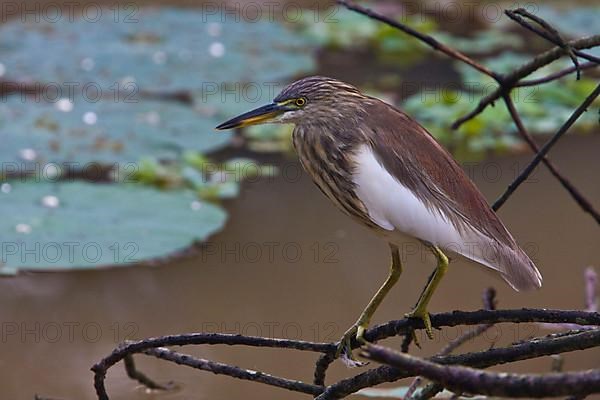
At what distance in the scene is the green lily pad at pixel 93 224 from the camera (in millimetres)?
3469

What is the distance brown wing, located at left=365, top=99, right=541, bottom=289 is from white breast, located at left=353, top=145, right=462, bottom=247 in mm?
28

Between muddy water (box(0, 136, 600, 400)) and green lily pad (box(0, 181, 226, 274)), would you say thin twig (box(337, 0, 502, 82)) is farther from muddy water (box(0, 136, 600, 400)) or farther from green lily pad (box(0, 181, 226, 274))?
green lily pad (box(0, 181, 226, 274))

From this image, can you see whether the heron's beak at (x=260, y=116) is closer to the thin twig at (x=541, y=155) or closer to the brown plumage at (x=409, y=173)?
the brown plumage at (x=409, y=173)

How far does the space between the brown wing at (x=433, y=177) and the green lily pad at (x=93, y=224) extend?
163 cm

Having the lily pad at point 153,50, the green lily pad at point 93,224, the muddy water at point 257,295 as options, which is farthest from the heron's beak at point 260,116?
the lily pad at point 153,50

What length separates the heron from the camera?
1.91 metres

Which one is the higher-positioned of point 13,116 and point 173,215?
point 13,116

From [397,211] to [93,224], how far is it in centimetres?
191

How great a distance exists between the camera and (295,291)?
3.42 meters

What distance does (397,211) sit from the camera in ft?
6.25

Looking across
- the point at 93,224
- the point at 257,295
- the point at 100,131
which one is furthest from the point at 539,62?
the point at 100,131

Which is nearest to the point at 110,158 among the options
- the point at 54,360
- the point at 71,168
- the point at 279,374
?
the point at 71,168

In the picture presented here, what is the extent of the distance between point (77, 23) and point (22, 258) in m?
2.61

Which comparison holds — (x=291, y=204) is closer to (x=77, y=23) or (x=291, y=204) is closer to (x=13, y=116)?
(x=13, y=116)
